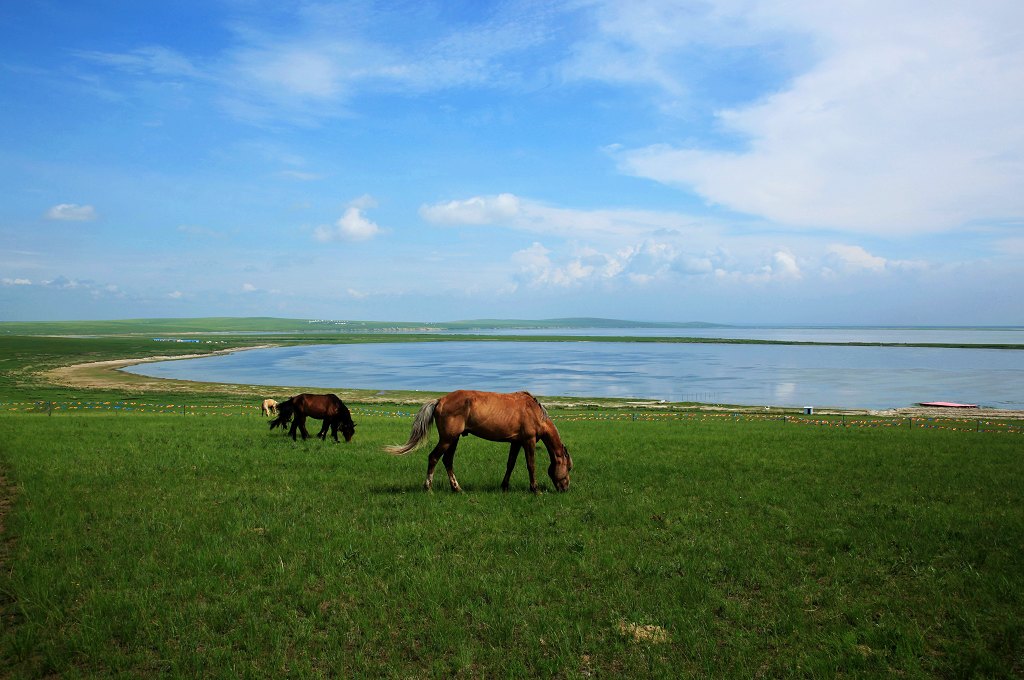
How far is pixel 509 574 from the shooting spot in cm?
853

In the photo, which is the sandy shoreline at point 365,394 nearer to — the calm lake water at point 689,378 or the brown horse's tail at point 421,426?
the calm lake water at point 689,378

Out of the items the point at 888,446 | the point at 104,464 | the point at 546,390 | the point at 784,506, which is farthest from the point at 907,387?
the point at 104,464

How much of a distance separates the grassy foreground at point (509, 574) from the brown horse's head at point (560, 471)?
46cm

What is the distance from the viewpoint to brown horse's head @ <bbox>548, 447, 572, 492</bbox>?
13.8 m

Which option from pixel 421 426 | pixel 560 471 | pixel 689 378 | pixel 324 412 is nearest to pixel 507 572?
pixel 560 471

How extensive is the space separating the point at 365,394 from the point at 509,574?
195ft

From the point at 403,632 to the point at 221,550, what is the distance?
4202 millimetres

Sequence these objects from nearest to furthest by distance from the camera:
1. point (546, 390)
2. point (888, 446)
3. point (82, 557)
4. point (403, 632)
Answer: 1. point (403, 632)
2. point (82, 557)
3. point (888, 446)
4. point (546, 390)

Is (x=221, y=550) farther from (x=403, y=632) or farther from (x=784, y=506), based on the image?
(x=784, y=506)

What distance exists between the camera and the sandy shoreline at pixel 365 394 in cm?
5097

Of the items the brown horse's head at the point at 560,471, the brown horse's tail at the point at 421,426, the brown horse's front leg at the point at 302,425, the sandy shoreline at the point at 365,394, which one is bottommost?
the sandy shoreline at the point at 365,394

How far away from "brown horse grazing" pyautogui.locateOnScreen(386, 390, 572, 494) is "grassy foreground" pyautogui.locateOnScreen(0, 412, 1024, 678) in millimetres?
753

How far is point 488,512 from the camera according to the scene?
11.7 m

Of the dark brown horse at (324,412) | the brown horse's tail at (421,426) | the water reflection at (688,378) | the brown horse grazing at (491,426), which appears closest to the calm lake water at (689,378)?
the water reflection at (688,378)
